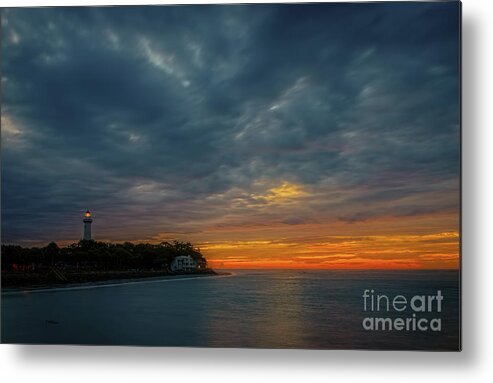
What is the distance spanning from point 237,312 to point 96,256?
858 mm

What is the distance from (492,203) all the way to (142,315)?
1.97 metres

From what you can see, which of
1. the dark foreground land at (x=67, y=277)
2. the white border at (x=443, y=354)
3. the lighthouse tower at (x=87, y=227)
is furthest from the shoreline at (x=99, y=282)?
the white border at (x=443, y=354)

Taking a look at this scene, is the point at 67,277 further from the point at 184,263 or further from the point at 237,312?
the point at 237,312

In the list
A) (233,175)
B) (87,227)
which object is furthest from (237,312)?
(87,227)

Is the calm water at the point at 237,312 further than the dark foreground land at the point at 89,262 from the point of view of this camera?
No

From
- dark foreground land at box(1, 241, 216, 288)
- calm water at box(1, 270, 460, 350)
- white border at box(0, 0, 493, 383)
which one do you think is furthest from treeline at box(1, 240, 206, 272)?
white border at box(0, 0, 493, 383)

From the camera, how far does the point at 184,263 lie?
365 cm

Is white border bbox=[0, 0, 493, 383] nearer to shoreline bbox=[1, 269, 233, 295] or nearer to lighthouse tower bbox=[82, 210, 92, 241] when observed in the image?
shoreline bbox=[1, 269, 233, 295]

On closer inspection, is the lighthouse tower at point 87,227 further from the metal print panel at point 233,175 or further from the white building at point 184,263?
the white building at point 184,263

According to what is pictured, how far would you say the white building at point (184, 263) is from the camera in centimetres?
363

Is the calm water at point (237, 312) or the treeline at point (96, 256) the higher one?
the treeline at point (96, 256)

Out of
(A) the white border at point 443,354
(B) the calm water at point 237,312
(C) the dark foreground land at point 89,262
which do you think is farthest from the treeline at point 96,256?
(A) the white border at point 443,354

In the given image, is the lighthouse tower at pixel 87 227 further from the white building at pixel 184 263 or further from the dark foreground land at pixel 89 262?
the white building at pixel 184 263

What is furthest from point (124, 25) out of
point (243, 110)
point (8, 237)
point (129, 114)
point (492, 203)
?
point (492, 203)
